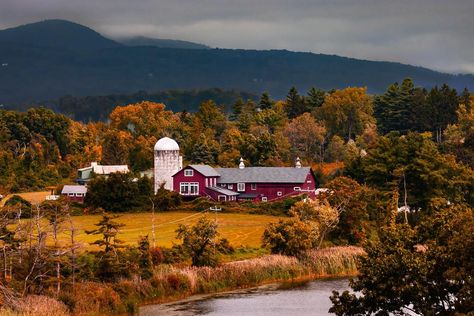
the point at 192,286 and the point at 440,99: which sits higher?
the point at 440,99

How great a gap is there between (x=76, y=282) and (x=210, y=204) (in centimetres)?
4673

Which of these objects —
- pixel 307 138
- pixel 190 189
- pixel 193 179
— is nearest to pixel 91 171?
pixel 190 189

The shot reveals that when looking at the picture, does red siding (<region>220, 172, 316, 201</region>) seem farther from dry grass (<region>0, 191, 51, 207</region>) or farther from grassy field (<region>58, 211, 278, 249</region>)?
dry grass (<region>0, 191, 51, 207</region>)

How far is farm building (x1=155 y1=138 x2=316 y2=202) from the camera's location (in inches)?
4141

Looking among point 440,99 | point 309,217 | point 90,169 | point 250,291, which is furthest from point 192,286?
point 440,99

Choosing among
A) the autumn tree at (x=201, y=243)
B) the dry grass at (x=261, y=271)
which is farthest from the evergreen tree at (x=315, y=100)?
the autumn tree at (x=201, y=243)

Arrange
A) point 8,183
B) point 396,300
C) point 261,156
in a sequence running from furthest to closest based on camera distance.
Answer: point 261,156, point 8,183, point 396,300

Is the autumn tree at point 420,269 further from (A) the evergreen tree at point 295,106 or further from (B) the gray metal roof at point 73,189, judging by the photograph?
(A) the evergreen tree at point 295,106

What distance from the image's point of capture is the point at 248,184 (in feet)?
350

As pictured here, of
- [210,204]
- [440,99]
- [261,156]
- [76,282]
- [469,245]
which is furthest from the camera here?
[440,99]

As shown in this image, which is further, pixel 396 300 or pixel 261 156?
pixel 261 156

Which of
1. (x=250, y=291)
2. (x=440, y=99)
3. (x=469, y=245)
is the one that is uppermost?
(x=440, y=99)

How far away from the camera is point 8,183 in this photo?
11444cm

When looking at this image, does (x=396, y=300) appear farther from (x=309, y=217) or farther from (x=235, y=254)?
(x=309, y=217)
